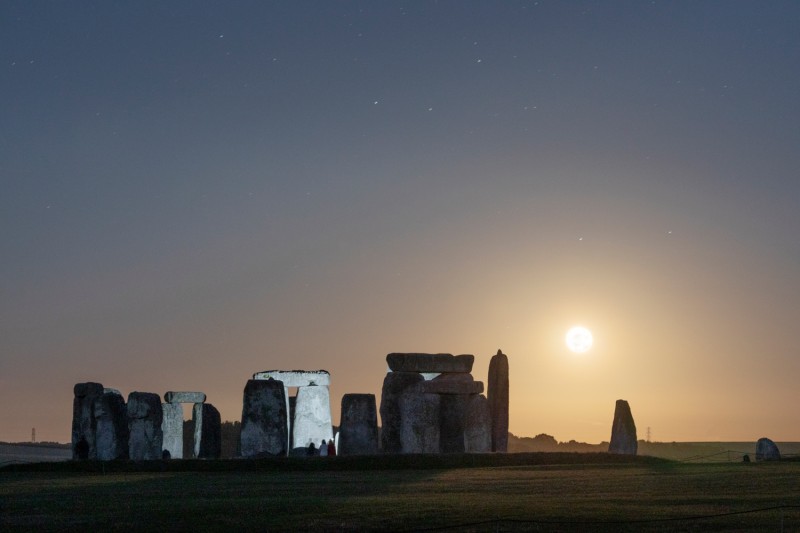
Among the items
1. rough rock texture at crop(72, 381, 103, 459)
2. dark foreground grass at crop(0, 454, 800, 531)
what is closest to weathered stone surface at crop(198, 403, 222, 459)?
rough rock texture at crop(72, 381, 103, 459)

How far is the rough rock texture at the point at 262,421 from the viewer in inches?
1231

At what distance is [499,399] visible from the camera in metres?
35.2

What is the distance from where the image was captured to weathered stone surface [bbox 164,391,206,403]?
1489 inches

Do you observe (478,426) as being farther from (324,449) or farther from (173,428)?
(173,428)

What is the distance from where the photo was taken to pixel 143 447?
107 ft

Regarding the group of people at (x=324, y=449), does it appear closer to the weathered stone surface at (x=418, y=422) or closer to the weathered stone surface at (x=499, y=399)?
the weathered stone surface at (x=418, y=422)

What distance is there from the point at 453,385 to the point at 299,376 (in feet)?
18.3

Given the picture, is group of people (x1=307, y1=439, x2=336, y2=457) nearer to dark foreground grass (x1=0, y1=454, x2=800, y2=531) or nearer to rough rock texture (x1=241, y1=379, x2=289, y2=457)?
rough rock texture (x1=241, y1=379, x2=289, y2=457)

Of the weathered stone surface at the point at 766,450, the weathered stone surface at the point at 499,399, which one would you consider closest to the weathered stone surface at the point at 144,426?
the weathered stone surface at the point at 499,399

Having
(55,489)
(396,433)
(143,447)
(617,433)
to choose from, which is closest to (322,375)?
(396,433)

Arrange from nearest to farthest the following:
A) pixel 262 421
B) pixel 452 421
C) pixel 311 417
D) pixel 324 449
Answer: pixel 262 421 → pixel 452 421 → pixel 324 449 → pixel 311 417

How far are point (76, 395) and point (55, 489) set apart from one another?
40.0 feet

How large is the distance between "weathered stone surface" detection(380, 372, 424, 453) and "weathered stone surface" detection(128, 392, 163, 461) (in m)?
6.59

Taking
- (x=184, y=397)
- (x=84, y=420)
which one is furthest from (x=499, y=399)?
(x=84, y=420)
